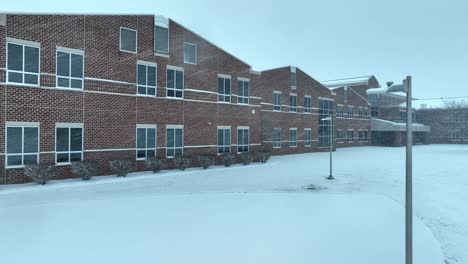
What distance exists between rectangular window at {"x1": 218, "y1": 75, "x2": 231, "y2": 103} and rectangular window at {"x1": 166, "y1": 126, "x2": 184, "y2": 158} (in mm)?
4759

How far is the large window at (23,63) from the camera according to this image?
51.4 ft

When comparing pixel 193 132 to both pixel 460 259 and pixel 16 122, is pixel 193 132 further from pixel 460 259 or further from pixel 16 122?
pixel 460 259

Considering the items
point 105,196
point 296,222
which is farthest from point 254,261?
point 105,196

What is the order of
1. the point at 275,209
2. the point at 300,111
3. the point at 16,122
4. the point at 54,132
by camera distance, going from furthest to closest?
the point at 300,111 → the point at 54,132 → the point at 16,122 → the point at 275,209

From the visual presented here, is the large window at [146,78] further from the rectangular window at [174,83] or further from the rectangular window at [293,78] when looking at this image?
the rectangular window at [293,78]

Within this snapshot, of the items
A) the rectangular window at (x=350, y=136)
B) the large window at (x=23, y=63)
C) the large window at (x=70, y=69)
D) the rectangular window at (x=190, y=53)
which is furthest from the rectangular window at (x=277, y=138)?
the large window at (x=23, y=63)

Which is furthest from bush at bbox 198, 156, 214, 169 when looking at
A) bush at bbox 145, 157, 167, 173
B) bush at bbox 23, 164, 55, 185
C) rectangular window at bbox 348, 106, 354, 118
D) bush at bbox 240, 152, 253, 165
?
rectangular window at bbox 348, 106, 354, 118

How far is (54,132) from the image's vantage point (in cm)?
1695

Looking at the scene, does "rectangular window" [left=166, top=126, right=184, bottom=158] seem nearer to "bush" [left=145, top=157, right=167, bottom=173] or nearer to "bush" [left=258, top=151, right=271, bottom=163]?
"bush" [left=145, top=157, right=167, bottom=173]

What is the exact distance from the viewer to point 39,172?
1541 cm

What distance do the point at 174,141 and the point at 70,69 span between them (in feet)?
26.0

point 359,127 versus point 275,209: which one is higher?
point 359,127

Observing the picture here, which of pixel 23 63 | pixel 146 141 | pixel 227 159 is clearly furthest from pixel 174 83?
pixel 23 63

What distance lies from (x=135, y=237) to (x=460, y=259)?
722 centimetres
